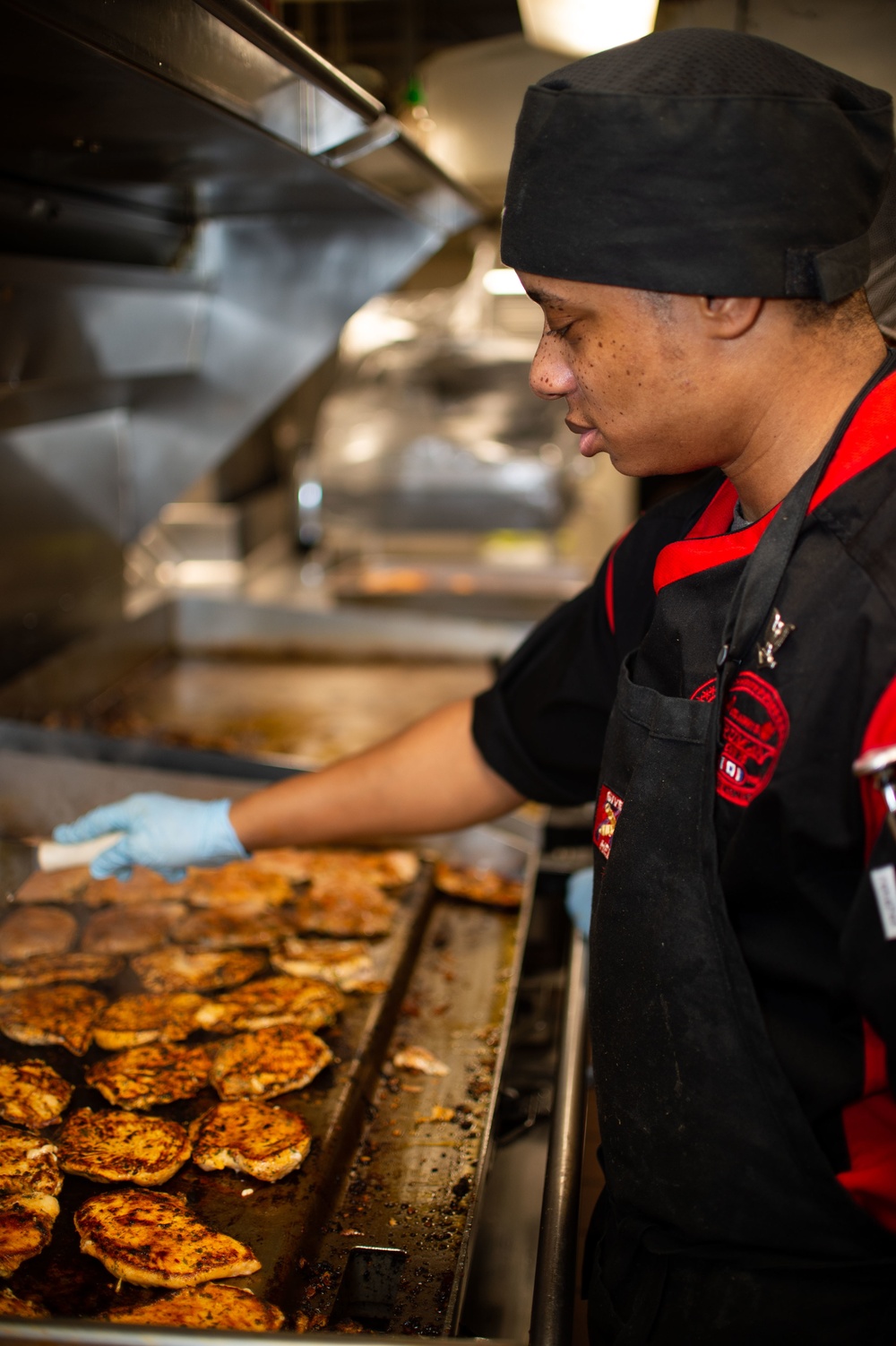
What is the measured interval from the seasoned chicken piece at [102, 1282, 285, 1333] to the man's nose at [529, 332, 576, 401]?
1119 mm

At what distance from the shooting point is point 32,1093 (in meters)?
1.65

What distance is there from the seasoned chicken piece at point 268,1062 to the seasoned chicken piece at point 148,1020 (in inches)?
3.8

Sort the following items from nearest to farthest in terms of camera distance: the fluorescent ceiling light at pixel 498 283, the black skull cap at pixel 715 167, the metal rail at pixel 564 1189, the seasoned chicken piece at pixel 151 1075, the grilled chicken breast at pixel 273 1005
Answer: the black skull cap at pixel 715 167, the metal rail at pixel 564 1189, the seasoned chicken piece at pixel 151 1075, the grilled chicken breast at pixel 273 1005, the fluorescent ceiling light at pixel 498 283

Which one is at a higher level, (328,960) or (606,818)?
(606,818)

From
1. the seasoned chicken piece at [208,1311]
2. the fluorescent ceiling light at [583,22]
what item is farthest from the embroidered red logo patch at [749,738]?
the fluorescent ceiling light at [583,22]

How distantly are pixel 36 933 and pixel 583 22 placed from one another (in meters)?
2.28

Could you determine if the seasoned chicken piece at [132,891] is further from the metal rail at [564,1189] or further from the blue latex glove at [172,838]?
the metal rail at [564,1189]

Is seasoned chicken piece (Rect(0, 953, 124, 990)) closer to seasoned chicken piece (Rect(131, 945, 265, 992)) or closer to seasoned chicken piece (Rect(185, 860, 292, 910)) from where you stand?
seasoned chicken piece (Rect(131, 945, 265, 992))

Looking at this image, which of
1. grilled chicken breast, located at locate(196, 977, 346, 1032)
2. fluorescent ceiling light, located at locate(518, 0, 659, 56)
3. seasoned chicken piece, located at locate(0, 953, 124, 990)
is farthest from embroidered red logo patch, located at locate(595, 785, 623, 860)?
fluorescent ceiling light, located at locate(518, 0, 659, 56)

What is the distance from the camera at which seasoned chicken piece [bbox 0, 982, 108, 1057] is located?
1800 mm

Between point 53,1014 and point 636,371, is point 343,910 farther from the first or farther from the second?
point 636,371

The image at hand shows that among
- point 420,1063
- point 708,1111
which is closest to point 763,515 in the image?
point 708,1111

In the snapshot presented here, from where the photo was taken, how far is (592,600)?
5.73 feet

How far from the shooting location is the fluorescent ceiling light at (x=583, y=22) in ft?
7.84
